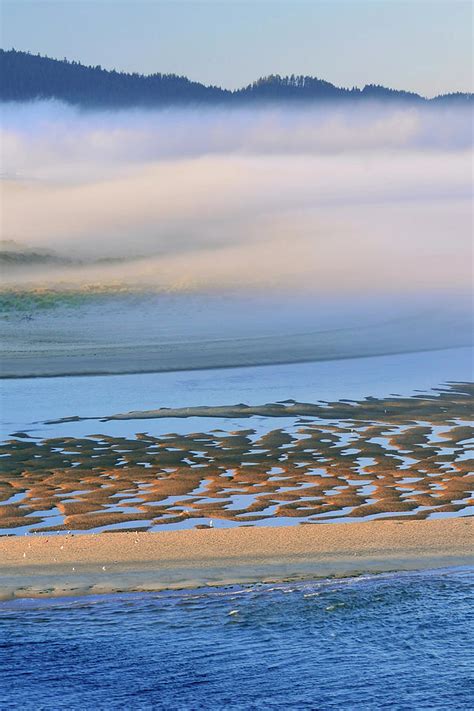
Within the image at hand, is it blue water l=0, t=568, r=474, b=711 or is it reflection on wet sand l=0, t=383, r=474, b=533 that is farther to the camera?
reflection on wet sand l=0, t=383, r=474, b=533

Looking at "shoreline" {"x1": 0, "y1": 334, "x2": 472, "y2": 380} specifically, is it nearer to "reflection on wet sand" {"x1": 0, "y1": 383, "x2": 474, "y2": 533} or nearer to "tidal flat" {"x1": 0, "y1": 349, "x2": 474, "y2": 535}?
"tidal flat" {"x1": 0, "y1": 349, "x2": 474, "y2": 535}

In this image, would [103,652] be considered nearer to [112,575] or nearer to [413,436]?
[112,575]

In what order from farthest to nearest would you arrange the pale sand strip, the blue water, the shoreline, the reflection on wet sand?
the shoreline → the reflection on wet sand → the pale sand strip → the blue water

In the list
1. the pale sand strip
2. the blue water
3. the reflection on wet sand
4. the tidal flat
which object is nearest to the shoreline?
the tidal flat

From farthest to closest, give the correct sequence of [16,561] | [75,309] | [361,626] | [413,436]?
1. [75,309]
2. [413,436]
3. [16,561]
4. [361,626]

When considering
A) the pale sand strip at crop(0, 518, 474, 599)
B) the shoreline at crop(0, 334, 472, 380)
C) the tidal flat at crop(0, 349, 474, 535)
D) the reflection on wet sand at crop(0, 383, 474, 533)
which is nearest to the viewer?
the pale sand strip at crop(0, 518, 474, 599)

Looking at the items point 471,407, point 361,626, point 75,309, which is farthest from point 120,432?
point 75,309
